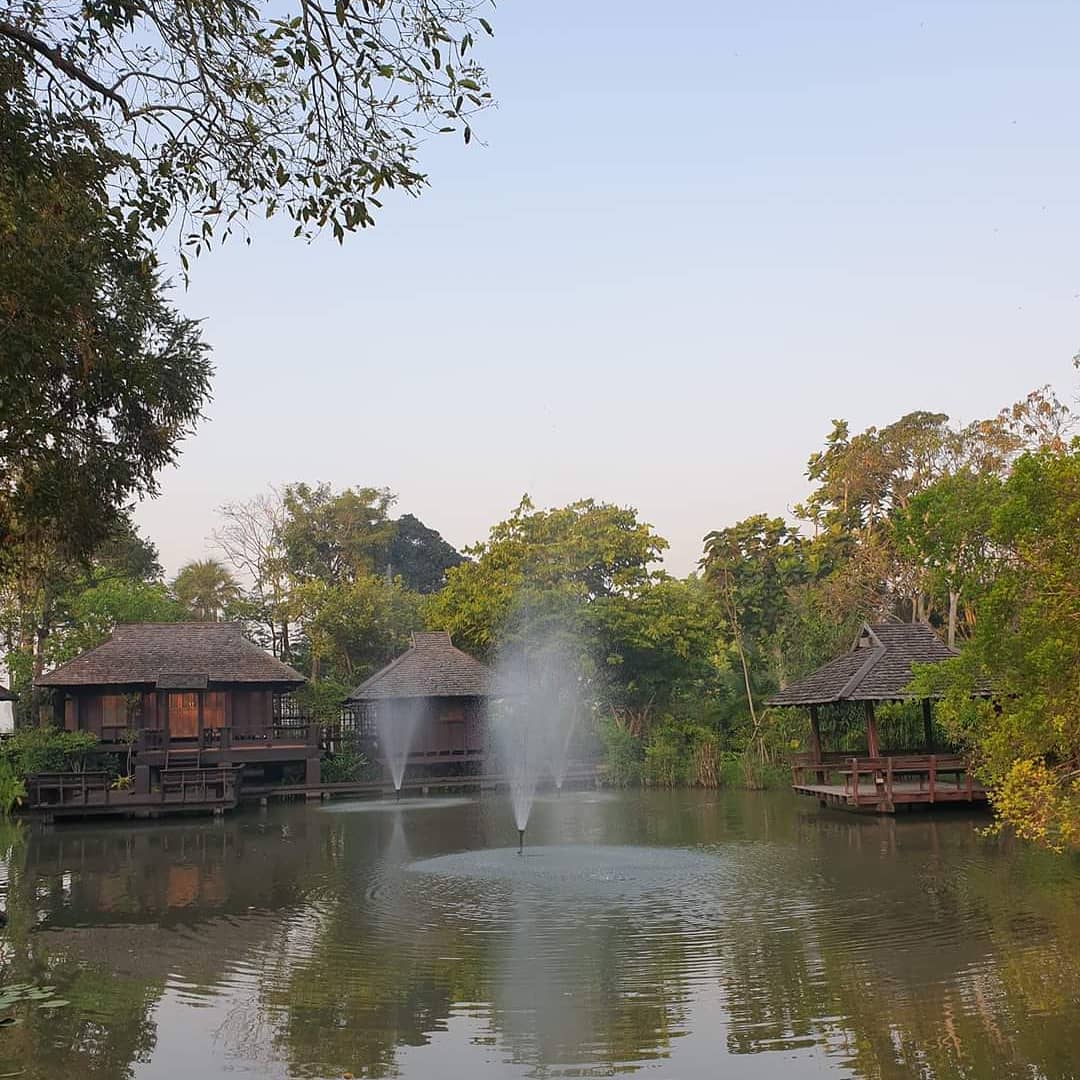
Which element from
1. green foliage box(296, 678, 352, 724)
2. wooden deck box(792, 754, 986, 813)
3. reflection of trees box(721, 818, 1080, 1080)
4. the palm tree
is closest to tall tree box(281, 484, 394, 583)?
the palm tree

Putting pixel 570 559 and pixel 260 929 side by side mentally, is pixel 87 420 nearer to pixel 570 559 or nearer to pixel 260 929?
pixel 260 929

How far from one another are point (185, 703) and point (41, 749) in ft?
16.9

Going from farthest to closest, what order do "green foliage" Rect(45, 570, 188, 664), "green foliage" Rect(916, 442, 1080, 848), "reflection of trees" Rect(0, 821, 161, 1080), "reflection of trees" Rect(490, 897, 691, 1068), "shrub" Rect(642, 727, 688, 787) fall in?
"green foliage" Rect(45, 570, 188, 664)
"shrub" Rect(642, 727, 688, 787)
"green foliage" Rect(916, 442, 1080, 848)
"reflection of trees" Rect(490, 897, 691, 1068)
"reflection of trees" Rect(0, 821, 161, 1080)

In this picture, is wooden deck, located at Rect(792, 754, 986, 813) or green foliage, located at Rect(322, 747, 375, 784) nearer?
wooden deck, located at Rect(792, 754, 986, 813)

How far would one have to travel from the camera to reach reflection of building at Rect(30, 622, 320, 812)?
118 ft

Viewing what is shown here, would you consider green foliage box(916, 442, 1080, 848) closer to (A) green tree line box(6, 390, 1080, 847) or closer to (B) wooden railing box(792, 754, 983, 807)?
(B) wooden railing box(792, 754, 983, 807)

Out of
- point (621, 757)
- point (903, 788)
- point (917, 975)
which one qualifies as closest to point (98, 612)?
point (621, 757)

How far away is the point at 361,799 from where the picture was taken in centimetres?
3706

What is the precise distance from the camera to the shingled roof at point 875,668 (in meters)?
28.1

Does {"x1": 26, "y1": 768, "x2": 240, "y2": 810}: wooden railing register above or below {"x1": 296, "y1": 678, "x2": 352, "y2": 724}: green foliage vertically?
below

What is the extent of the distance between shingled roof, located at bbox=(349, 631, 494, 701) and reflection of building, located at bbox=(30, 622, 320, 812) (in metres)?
3.22

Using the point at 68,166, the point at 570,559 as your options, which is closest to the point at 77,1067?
the point at 68,166

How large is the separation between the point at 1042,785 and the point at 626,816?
15575mm

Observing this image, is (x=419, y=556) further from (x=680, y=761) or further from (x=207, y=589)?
(x=680, y=761)
